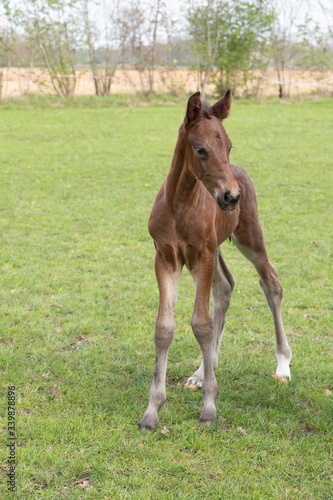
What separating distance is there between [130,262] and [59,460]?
465 cm

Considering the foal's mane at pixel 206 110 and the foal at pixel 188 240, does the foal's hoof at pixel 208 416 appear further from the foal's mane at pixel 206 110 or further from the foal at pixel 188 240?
the foal's mane at pixel 206 110

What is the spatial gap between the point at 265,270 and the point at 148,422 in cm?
172

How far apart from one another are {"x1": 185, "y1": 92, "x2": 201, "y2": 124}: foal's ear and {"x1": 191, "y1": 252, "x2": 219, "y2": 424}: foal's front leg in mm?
978

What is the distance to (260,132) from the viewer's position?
19.5m

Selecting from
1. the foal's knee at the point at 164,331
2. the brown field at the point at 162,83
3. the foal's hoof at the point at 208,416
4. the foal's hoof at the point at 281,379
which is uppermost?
the brown field at the point at 162,83

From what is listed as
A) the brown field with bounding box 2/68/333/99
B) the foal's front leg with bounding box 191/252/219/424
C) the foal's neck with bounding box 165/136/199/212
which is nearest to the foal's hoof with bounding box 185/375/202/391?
the foal's front leg with bounding box 191/252/219/424

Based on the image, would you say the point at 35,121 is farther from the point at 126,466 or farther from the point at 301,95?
the point at 126,466

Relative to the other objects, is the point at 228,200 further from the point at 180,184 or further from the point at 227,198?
the point at 180,184

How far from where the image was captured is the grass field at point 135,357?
339 centimetres

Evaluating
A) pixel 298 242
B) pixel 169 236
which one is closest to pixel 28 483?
pixel 169 236

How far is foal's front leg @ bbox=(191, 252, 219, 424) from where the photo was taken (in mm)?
3877

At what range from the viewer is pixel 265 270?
15.5 ft

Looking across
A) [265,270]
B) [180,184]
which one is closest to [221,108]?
[180,184]

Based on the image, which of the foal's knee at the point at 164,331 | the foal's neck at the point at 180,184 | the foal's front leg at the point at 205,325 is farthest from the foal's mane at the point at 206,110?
the foal's knee at the point at 164,331
